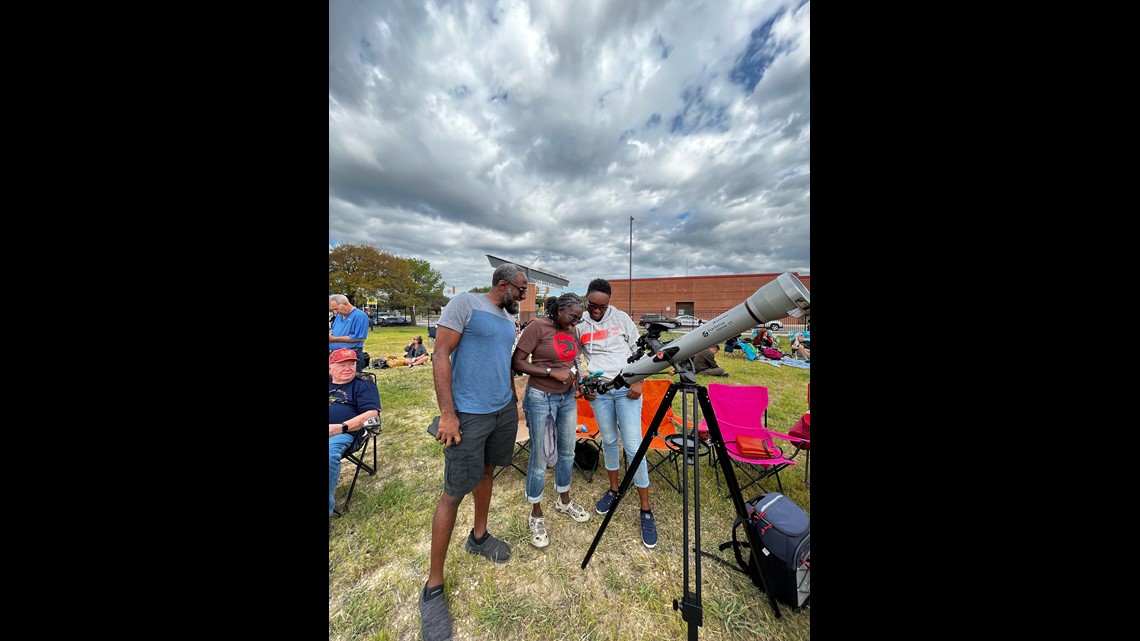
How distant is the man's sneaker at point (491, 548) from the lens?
7.45 ft

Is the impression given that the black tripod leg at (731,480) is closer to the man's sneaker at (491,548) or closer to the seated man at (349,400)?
the man's sneaker at (491,548)

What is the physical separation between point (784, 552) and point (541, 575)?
157cm

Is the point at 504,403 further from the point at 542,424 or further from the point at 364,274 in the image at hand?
the point at 364,274

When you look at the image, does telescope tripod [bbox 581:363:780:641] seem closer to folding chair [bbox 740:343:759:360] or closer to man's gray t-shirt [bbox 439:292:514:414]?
man's gray t-shirt [bbox 439:292:514:414]

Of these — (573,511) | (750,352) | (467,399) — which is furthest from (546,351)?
(750,352)

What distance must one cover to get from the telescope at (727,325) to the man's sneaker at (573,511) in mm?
1317

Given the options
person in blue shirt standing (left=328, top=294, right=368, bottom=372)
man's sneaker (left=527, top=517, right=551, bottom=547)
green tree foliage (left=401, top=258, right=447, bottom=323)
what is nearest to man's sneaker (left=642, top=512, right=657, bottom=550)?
man's sneaker (left=527, top=517, right=551, bottom=547)

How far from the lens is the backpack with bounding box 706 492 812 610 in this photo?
74.2 inches

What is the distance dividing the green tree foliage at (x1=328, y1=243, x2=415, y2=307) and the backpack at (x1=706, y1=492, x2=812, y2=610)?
27.7 meters
